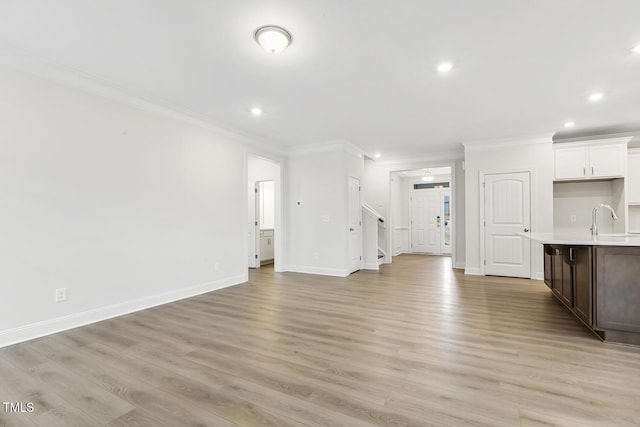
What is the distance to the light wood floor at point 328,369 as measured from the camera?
1725mm

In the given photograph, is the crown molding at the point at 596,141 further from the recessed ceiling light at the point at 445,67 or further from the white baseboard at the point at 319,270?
the white baseboard at the point at 319,270

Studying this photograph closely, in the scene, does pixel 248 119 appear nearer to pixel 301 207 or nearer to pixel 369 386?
pixel 301 207

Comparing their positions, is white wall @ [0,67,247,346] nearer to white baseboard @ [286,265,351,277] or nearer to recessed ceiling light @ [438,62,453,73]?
white baseboard @ [286,265,351,277]

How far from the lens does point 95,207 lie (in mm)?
3332

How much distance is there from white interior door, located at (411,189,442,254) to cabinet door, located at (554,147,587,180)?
4533 mm

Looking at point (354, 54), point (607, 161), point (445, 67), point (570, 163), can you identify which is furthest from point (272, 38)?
Result: point (607, 161)

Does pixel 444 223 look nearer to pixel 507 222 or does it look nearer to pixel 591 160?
pixel 507 222

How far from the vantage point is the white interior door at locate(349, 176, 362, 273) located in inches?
243

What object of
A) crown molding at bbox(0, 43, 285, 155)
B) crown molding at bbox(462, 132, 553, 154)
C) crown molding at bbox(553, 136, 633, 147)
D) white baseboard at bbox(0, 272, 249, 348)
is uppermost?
crown molding at bbox(0, 43, 285, 155)

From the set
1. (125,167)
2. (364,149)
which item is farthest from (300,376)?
(364,149)

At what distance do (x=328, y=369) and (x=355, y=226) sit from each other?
4298 mm

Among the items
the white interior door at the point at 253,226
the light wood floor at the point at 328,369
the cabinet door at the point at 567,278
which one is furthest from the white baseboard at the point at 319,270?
the cabinet door at the point at 567,278

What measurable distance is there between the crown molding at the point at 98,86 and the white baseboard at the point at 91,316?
2441 millimetres

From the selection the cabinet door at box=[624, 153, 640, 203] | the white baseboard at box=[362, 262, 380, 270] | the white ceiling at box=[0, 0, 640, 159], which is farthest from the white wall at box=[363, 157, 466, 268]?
the cabinet door at box=[624, 153, 640, 203]
